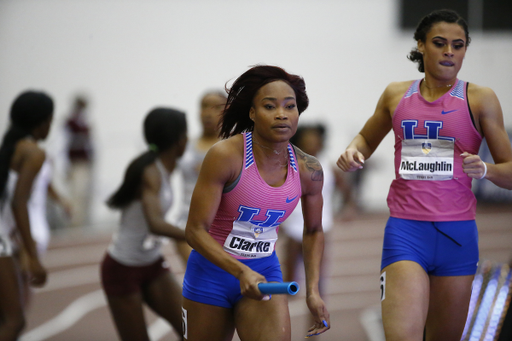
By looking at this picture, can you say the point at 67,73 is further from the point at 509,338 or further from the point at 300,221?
the point at 509,338

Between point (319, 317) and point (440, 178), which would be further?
point (440, 178)

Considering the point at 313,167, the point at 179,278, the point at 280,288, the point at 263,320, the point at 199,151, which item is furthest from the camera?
the point at 179,278

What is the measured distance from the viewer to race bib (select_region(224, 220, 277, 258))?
3215 mm

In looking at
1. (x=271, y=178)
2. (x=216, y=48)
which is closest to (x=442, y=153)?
(x=271, y=178)

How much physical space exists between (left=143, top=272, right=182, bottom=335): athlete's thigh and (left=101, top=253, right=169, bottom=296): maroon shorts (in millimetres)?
Answer: 54


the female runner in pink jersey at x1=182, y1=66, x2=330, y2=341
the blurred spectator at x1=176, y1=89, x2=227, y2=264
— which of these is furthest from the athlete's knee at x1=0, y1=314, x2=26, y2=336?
the blurred spectator at x1=176, y1=89, x2=227, y2=264

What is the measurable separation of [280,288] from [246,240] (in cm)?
64

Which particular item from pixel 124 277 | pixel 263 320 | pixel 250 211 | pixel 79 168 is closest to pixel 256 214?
pixel 250 211

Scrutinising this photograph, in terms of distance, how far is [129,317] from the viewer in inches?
172

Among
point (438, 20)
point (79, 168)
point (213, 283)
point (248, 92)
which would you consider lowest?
point (79, 168)

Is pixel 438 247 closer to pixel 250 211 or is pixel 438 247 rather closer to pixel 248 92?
pixel 250 211

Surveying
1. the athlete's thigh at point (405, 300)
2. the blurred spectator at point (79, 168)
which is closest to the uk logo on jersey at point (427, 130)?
the athlete's thigh at point (405, 300)

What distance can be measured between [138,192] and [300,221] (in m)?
2.11

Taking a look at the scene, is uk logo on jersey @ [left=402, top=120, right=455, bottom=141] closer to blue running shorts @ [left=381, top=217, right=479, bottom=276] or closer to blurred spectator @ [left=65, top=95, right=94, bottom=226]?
blue running shorts @ [left=381, top=217, right=479, bottom=276]
